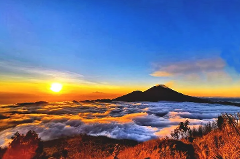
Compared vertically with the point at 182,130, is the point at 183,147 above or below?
above

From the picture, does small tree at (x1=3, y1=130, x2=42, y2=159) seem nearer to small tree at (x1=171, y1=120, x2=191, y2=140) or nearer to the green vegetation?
the green vegetation

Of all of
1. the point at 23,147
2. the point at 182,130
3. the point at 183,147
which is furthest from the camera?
the point at 182,130

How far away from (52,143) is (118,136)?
17.6 m

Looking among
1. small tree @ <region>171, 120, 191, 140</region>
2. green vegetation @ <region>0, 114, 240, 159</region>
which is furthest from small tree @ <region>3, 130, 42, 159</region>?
small tree @ <region>171, 120, 191, 140</region>

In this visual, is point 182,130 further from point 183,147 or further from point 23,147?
point 23,147

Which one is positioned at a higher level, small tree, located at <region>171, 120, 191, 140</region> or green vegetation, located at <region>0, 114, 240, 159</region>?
green vegetation, located at <region>0, 114, 240, 159</region>

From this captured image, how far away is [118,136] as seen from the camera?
53375mm

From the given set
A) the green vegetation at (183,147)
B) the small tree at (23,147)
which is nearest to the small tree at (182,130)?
the green vegetation at (183,147)

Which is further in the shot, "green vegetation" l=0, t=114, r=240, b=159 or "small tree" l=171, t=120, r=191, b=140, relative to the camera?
"small tree" l=171, t=120, r=191, b=140

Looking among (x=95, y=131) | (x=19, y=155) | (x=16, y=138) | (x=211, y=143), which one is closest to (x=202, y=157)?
(x=211, y=143)

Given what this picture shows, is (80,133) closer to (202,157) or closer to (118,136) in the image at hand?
(118,136)

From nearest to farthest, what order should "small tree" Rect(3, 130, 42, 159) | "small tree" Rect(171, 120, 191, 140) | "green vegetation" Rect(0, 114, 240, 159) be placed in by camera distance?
"green vegetation" Rect(0, 114, 240, 159)
"small tree" Rect(3, 130, 42, 159)
"small tree" Rect(171, 120, 191, 140)

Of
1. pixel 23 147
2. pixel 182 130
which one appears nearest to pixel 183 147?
pixel 23 147

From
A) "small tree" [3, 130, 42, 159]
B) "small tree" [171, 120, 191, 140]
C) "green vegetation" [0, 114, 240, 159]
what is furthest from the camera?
"small tree" [171, 120, 191, 140]
